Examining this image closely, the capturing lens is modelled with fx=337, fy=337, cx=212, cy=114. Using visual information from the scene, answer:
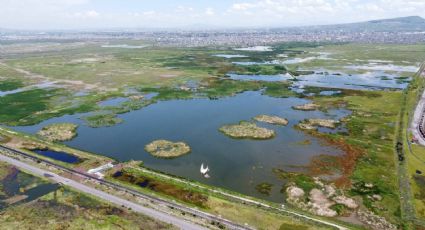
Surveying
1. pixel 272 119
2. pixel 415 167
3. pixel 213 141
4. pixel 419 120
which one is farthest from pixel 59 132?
pixel 419 120

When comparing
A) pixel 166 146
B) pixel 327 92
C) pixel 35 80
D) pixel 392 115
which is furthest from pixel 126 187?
pixel 35 80

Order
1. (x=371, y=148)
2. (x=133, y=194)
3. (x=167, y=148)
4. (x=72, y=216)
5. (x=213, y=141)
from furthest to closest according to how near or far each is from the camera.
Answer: (x=213, y=141) < (x=167, y=148) < (x=371, y=148) < (x=133, y=194) < (x=72, y=216)

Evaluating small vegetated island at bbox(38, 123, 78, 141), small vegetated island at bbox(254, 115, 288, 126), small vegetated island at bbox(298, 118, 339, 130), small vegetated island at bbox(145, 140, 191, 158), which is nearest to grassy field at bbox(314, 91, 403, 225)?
small vegetated island at bbox(298, 118, 339, 130)

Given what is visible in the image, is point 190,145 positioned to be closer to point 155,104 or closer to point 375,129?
point 155,104

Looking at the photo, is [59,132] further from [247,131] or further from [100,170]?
[247,131]

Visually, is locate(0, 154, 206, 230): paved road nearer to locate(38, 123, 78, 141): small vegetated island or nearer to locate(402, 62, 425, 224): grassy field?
locate(38, 123, 78, 141): small vegetated island

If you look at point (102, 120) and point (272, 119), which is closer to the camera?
point (272, 119)
